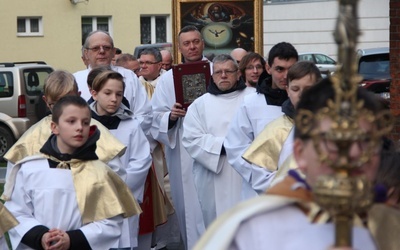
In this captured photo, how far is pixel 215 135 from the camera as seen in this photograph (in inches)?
375

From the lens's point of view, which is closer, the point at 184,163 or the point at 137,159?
the point at 137,159

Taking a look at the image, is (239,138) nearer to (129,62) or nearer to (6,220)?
(6,220)

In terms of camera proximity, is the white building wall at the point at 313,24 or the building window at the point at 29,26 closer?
the white building wall at the point at 313,24

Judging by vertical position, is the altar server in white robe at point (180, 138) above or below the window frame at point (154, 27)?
below

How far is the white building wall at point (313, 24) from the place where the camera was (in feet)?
116

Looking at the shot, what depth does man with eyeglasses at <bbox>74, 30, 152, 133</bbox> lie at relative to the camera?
984 centimetres

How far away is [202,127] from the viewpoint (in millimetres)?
9500

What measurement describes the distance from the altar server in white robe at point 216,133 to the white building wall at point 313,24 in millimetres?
25916

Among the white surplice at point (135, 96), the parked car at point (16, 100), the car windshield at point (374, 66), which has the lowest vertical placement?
the parked car at point (16, 100)

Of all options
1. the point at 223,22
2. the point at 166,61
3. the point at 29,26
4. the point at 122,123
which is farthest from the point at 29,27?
the point at 122,123

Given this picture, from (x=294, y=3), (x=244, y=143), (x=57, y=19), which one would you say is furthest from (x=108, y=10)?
(x=244, y=143)

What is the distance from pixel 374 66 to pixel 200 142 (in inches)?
540

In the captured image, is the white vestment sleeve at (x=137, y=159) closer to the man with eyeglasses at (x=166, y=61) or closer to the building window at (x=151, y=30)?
the man with eyeglasses at (x=166, y=61)

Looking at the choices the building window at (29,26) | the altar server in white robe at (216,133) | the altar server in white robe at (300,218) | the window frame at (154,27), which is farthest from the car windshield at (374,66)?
the altar server in white robe at (300,218)
